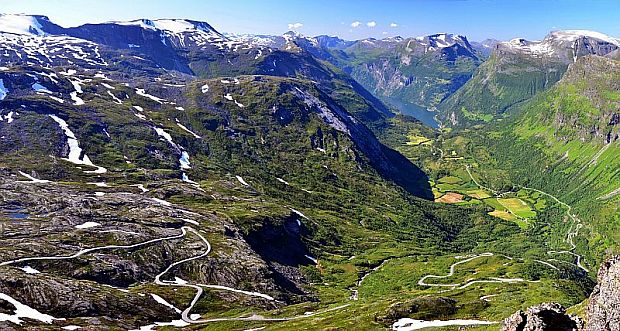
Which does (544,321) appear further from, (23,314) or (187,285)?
(187,285)

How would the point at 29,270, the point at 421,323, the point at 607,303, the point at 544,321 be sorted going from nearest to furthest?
the point at 607,303, the point at 544,321, the point at 421,323, the point at 29,270

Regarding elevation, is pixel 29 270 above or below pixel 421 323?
below

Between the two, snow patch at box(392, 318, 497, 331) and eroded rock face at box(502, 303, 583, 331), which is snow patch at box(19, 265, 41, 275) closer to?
snow patch at box(392, 318, 497, 331)

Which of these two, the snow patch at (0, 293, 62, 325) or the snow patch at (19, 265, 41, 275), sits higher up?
the snow patch at (0, 293, 62, 325)

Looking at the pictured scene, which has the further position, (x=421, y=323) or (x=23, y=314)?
(x=23, y=314)

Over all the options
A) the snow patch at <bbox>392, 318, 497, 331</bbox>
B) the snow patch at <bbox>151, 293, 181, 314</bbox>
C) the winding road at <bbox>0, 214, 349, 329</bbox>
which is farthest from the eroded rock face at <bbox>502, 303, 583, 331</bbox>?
the snow patch at <bbox>151, 293, 181, 314</bbox>

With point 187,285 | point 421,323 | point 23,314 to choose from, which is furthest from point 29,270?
point 421,323
